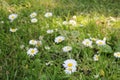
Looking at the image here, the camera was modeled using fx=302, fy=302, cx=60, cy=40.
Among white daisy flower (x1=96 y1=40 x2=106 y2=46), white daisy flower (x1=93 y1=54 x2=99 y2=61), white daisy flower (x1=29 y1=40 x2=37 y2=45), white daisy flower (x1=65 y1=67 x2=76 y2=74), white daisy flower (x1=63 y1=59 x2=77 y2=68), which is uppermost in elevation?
white daisy flower (x1=29 y1=40 x2=37 y2=45)

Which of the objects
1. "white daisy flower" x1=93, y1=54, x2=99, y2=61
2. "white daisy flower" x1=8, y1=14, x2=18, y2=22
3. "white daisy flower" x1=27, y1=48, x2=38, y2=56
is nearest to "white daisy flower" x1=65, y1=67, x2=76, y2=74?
"white daisy flower" x1=93, y1=54, x2=99, y2=61

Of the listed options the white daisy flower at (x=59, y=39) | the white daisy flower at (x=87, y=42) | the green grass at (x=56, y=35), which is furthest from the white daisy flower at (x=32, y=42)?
the white daisy flower at (x=87, y=42)

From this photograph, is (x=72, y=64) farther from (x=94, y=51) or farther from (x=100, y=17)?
(x=100, y=17)

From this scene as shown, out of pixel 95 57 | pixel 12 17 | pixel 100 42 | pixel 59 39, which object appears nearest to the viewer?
pixel 95 57

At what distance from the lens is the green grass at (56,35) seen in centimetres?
206

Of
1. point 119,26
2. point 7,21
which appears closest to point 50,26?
point 7,21

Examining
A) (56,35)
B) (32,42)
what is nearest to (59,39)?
(56,35)

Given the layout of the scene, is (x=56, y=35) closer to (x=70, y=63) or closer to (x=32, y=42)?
(x=32, y=42)

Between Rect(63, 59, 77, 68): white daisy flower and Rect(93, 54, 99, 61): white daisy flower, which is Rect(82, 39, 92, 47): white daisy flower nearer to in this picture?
Rect(93, 54, 99, 61): white daisy flower

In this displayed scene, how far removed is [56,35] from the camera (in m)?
2.43

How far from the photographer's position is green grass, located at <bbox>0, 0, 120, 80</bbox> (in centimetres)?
206

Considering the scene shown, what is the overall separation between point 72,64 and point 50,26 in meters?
0.65

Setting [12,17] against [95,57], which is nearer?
[95,57]

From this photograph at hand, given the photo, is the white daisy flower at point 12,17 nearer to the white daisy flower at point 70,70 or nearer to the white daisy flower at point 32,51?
the white daisy flower at point 32,51
